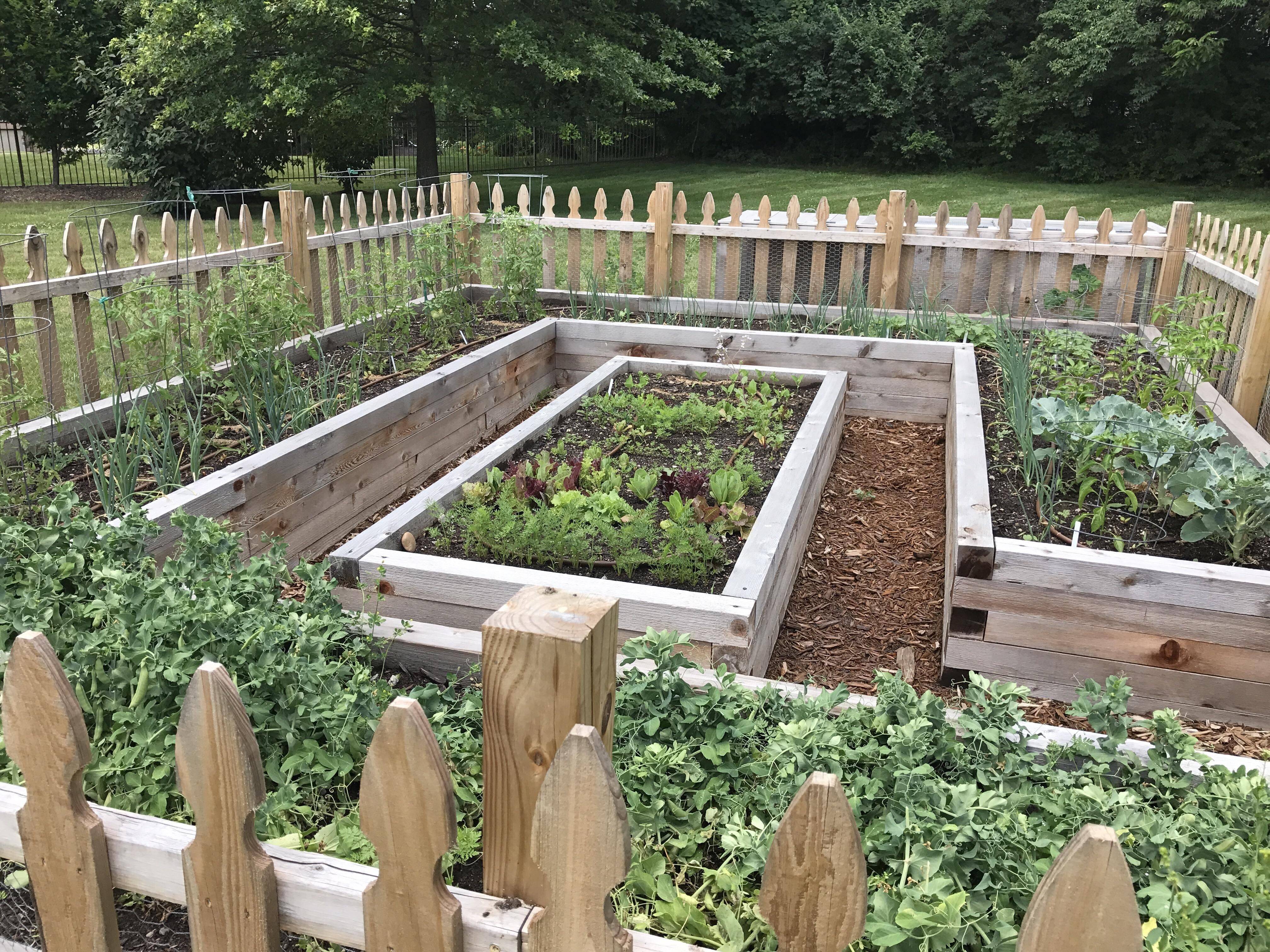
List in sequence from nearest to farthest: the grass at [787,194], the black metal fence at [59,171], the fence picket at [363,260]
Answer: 1. the fence picket at [363,260]
2. the grass at [787,194]
3. the black metal fence at [59,171]

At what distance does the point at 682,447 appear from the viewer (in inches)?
179

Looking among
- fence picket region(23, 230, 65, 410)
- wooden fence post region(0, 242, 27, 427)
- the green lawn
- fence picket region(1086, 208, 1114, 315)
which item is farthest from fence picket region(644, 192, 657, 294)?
the green lawn

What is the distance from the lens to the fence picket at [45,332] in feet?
12.8

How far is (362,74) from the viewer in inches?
675

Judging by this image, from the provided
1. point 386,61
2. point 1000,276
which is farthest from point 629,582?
point 386,61

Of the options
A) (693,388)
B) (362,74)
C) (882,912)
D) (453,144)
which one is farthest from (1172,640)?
(453,144)

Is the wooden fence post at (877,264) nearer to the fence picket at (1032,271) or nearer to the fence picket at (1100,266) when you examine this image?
the fence picket at (1032,271)

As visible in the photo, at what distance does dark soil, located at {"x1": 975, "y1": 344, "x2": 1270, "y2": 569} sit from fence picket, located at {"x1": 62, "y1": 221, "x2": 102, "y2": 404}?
3.93 m

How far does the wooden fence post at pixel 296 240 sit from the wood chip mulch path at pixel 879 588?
3.25m

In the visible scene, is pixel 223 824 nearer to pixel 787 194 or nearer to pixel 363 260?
pixel 363 260

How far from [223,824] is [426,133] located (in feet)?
60.7

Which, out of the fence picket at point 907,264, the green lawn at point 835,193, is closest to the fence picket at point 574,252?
the fence picket at point 907,264

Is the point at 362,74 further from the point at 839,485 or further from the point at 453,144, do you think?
the point at 839,485

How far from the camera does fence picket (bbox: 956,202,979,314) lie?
7184 millimetres
